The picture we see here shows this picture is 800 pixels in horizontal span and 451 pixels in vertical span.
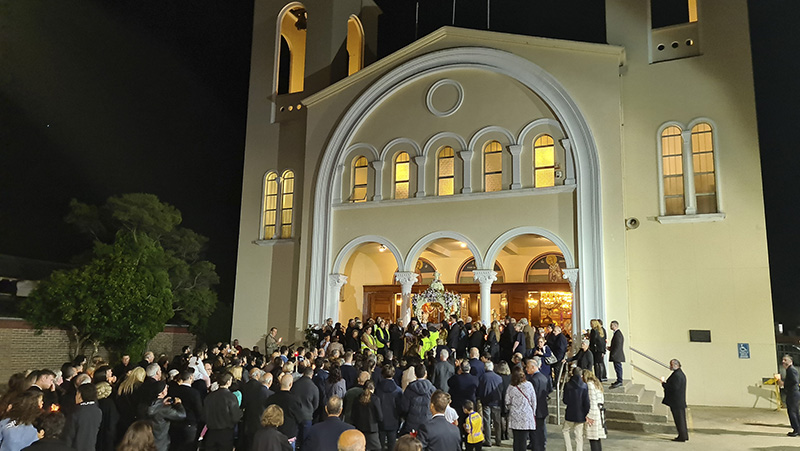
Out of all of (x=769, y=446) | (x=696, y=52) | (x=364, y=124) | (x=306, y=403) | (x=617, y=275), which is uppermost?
(x=696, y=52)

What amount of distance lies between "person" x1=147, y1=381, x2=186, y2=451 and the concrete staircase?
879 cm

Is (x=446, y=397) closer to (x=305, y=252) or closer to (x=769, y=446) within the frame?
(x=769, y=446)

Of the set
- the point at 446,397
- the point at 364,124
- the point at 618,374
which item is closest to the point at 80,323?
the point at 364,124

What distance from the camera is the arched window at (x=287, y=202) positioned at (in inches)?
943

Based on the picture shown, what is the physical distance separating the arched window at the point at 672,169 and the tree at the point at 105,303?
1816 centimetres

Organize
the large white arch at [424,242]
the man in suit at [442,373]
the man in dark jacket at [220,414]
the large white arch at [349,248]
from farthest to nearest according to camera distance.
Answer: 1. the large white arch at [349,248]
2. the large white arch at [424,242]
3. the man in suit at [442,373]
4. the man in dark jacket at [220,414]

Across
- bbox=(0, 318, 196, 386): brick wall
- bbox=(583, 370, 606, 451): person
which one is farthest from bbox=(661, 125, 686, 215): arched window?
bbox=(0, 318, 196, 386): brick wall

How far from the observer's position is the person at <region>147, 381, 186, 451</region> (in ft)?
26.3

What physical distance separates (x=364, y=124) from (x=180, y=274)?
11.6 meters

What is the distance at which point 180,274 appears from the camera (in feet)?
91.0

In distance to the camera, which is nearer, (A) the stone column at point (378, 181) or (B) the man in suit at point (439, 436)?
(B) the man in suit at point (439, 436)

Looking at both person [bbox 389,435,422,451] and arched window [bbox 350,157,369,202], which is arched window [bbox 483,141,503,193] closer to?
arched window [bbox 350,157,369,202]

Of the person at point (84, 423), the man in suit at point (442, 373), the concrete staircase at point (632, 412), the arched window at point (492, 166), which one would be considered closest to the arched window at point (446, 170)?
the arched window at point (492, 166)

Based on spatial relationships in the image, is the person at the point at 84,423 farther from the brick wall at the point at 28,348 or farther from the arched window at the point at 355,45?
the arched window at the point at 355,45
